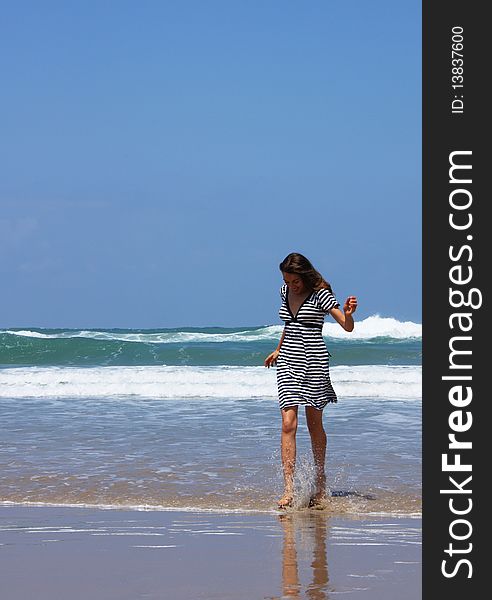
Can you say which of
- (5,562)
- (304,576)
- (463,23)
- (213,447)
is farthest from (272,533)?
(213,447)

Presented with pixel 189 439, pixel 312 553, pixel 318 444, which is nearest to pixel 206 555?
pixel 312 553

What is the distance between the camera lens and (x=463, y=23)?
4727 millimetres

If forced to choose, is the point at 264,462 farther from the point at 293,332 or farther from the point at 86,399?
the point at 86,399

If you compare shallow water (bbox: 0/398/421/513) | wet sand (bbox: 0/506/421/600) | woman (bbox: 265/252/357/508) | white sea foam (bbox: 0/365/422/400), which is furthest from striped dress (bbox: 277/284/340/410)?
white sea foam (bbox: 0/365/422/400)

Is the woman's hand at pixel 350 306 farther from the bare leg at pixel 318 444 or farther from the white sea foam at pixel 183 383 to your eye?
the white sea foam at pixel 183 383

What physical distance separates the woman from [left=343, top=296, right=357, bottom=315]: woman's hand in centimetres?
9

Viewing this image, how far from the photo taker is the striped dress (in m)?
6.78

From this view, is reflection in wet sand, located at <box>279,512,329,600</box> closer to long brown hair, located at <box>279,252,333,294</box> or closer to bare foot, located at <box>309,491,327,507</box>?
bare foot, located at <box>309,491,327,507</box>

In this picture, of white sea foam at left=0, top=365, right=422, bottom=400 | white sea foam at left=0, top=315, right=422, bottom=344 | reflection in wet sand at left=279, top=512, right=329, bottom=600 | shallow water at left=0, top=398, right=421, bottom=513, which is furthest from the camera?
white sea foam at left=0, top=315, right=422, bottom=344

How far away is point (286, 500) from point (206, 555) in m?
1.64

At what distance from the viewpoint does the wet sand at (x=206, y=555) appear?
4410mm

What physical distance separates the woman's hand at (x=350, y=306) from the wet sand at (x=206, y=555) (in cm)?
136

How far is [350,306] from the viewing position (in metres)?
6.62

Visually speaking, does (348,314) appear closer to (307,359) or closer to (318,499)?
(307,359)
